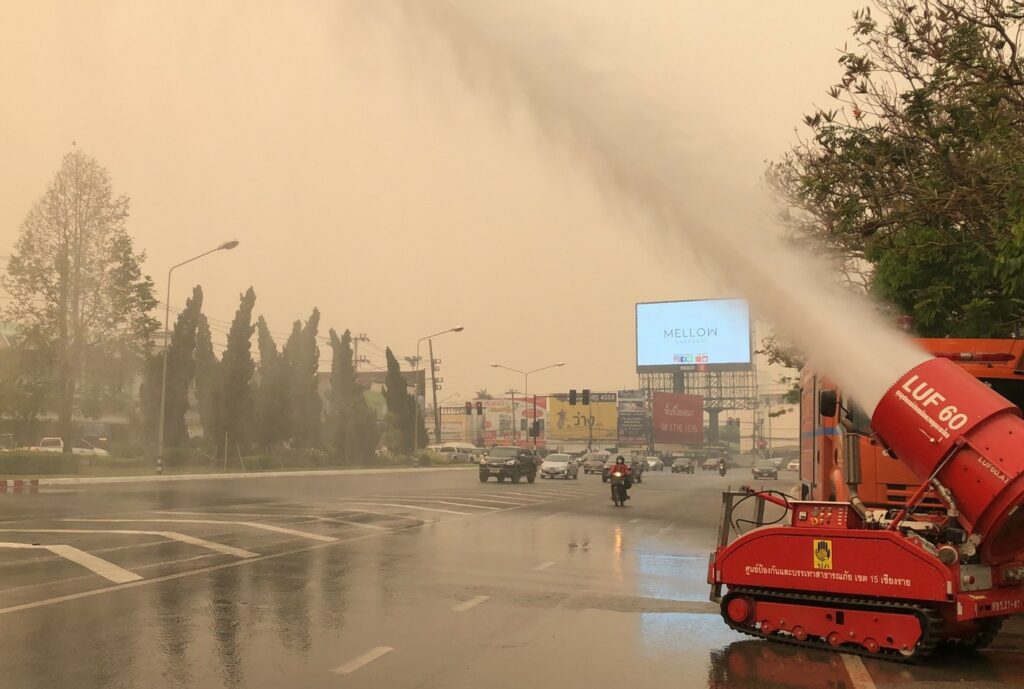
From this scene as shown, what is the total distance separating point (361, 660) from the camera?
25.3 ft

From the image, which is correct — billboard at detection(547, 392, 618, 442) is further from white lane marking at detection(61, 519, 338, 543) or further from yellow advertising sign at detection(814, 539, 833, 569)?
yellow advertising sign at detection(814, 539, 833, 569)

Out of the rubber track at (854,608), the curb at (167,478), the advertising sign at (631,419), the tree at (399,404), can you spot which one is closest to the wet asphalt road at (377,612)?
the rubber track at (854,608)

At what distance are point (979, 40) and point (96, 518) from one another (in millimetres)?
18930

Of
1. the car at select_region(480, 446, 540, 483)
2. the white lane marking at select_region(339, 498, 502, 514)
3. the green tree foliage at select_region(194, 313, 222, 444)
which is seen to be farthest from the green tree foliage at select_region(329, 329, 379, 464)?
the white lane marking at select_region(339, 498, 502, 514)

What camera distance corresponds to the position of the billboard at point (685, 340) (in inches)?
2532

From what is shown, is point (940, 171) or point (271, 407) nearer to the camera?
point (940, 171)

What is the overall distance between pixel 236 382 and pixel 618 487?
3332 cm

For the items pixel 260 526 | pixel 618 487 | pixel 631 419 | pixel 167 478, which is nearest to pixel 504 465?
pixel 618 487

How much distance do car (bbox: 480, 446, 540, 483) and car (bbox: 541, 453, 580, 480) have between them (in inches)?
282

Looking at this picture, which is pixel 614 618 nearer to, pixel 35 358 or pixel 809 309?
pixel 809 309

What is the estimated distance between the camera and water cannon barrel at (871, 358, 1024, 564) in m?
7.60

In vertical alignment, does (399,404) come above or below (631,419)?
above

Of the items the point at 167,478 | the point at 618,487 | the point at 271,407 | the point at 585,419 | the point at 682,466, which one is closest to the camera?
the point at 618,487

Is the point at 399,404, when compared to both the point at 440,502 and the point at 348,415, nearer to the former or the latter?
the point at 348,415
